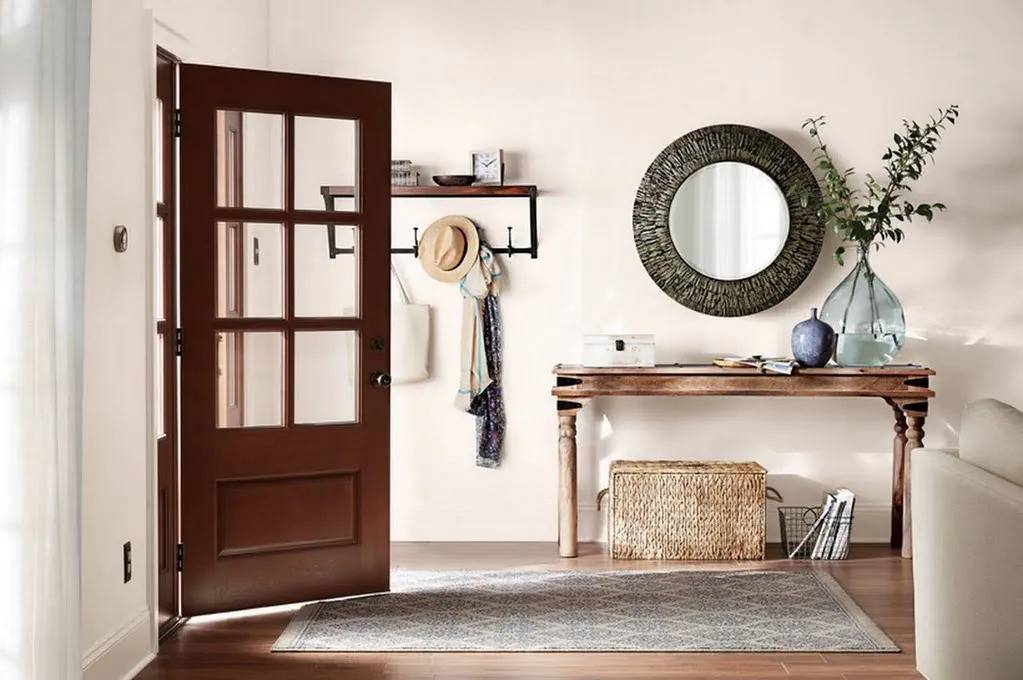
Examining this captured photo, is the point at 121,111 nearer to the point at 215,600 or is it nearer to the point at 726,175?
the point at 215,600

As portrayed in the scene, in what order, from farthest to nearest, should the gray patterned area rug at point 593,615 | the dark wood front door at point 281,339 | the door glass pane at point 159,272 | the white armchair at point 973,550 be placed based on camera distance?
1. the dark wood front door at point 281,339
2. the door glass pane at point 159,272
3. the gray patterned area rug at point 593,615
4. the white armchair at point 973,550

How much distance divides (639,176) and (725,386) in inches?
45.5

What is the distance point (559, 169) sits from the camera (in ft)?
18.5

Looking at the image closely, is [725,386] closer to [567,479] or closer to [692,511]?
[692,511]

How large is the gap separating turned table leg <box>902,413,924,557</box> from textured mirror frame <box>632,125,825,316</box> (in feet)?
2.70

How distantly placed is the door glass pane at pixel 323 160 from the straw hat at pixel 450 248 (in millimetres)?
1089

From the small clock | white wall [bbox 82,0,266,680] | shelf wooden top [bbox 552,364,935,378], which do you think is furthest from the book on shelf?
white wall [bbox 82,0,266,680]

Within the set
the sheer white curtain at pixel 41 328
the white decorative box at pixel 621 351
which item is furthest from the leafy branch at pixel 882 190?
the sheer white curtain at pixel 41 328

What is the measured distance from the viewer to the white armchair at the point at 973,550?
105 inches

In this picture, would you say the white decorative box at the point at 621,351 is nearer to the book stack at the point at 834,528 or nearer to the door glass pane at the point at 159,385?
the book stack at the point at 834,528

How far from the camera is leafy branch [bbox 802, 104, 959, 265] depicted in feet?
17.3

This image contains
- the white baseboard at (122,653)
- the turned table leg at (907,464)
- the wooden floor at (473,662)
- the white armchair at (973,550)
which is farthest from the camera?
the turned table leg at (907,464)

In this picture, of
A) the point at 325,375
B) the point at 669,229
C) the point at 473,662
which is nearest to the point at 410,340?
the point at 325,375

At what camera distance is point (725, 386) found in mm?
5086
